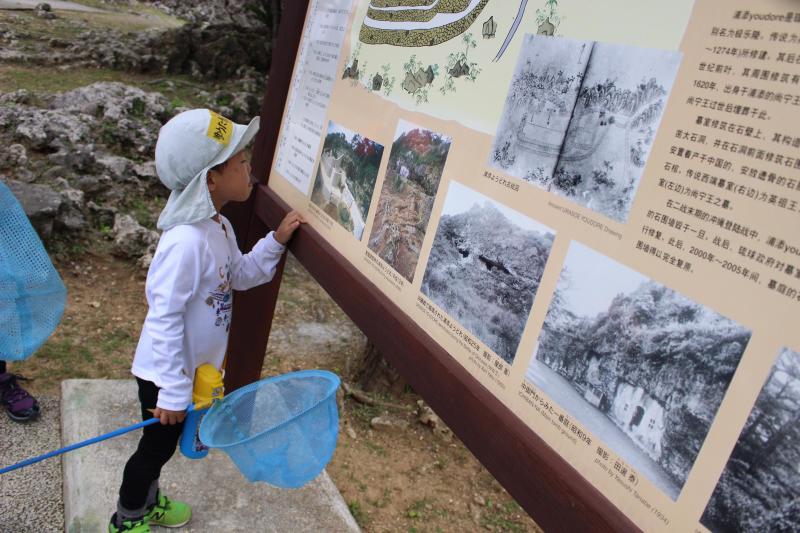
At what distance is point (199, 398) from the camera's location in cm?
222

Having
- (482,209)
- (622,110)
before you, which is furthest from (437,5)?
(622,110)

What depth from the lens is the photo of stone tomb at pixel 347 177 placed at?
1.90m

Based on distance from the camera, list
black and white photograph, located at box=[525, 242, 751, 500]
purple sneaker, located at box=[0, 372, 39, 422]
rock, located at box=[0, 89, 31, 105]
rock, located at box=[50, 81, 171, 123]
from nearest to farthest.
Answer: black and white photograph, located at box=[525, 242, 751, 500] < purple sneaker, located at box=[0, 372, 39, 422] < rock, located at box=[0, 89, 31, 105] < rock, located at box=[50, 81, 171, 123]

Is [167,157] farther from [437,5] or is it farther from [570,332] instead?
[570,332]

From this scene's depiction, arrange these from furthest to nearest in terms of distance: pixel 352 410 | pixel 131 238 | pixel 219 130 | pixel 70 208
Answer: pixel 131 238 < pixel 70 208 < pixel 352 410 < pixel 219 130

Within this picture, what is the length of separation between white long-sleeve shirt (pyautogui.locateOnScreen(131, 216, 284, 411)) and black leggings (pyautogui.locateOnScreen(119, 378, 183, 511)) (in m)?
0.14

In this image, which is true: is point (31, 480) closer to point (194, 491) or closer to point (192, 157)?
point (194, 491)

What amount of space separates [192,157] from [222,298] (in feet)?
1.77

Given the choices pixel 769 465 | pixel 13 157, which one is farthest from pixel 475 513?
pixel 13 157

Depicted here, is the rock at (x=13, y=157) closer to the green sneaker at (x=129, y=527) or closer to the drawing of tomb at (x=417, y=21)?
the green sneaker at (x=129, y=527)

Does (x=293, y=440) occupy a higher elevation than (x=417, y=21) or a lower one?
lower

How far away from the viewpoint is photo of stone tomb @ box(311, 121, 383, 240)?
6.24ft

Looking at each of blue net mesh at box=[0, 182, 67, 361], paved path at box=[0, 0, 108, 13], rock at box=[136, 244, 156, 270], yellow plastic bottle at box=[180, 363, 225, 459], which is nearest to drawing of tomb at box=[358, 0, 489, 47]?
yellow plastic bottle at box=[180, 363, 225, 459]

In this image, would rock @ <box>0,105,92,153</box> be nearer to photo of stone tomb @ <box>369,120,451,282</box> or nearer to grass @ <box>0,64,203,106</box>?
grass @ <box>0,64,203,106</box>
